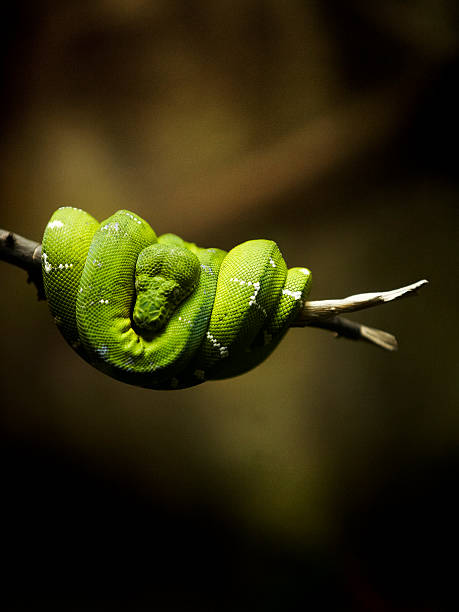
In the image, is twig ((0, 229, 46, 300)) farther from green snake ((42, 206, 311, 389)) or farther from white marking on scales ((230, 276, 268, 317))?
white marking on scales ((230, 276, 268, 317))

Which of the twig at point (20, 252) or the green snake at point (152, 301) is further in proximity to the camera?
the twig at point (20, 252)

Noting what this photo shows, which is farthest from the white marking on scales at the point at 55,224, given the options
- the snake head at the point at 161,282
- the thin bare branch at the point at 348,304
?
the thin bare branch at the point at 348,304

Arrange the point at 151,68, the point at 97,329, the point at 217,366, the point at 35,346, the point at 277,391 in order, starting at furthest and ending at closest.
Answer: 1. the point at 277,391
2. the point at 35,346
3. the point at 151,68
4. the point at 217,366
5. the point at 97,329

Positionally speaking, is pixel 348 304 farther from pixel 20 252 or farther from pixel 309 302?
pixel 20 252

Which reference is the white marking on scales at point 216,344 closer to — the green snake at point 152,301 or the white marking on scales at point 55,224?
the green snake at point 152,301

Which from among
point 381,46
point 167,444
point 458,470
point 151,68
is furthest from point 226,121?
point 458,470

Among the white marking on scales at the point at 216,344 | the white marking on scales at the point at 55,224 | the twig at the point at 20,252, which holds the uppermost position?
the white marking on scales at the point at 55,224

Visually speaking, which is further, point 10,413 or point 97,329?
point 10,413

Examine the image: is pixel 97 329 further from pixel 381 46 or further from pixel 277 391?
pixel 381 46
